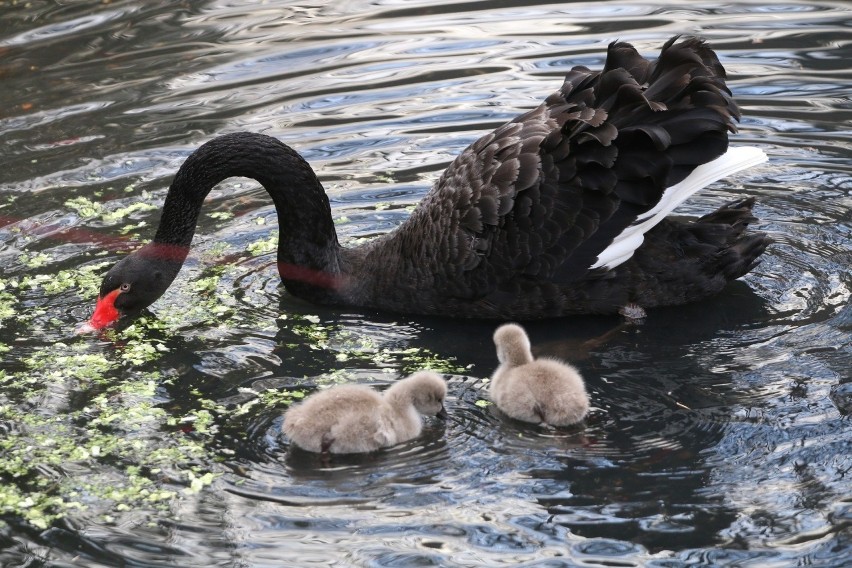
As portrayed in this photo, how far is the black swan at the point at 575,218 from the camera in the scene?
5.40 meters

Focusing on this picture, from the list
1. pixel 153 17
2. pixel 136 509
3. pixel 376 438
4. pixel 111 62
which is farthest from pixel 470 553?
pixel 153 17

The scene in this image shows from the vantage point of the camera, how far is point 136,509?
401 centimetres

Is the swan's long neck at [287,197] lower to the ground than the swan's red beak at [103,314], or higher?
higher

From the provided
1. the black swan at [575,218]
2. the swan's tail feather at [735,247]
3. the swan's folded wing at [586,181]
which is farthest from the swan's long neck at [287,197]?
the swan's tail feather at [735,247]

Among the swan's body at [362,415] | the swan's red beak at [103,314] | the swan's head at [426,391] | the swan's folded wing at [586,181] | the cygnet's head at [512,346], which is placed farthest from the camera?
the swan's red beak at [103,314]

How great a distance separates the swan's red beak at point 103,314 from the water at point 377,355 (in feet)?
0.26

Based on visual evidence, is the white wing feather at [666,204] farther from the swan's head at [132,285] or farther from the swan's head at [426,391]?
the swan's head at [132,285]

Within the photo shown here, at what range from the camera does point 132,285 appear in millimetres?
5613

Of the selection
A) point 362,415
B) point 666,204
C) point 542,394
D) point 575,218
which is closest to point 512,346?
point 542,394

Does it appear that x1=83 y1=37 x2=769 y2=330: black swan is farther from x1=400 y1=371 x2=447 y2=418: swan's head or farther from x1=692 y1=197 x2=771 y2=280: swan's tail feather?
x1=400 y1=371 x2=447 y2=418: swan's head

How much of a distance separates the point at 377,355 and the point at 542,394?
1.09m

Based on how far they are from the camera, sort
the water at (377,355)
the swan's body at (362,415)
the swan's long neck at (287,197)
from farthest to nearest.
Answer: the swan's long neck at (287,197), the swan's body at (362,415), the water at (377,355)

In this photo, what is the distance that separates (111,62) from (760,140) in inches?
210

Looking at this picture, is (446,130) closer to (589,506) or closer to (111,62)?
(111,62)
